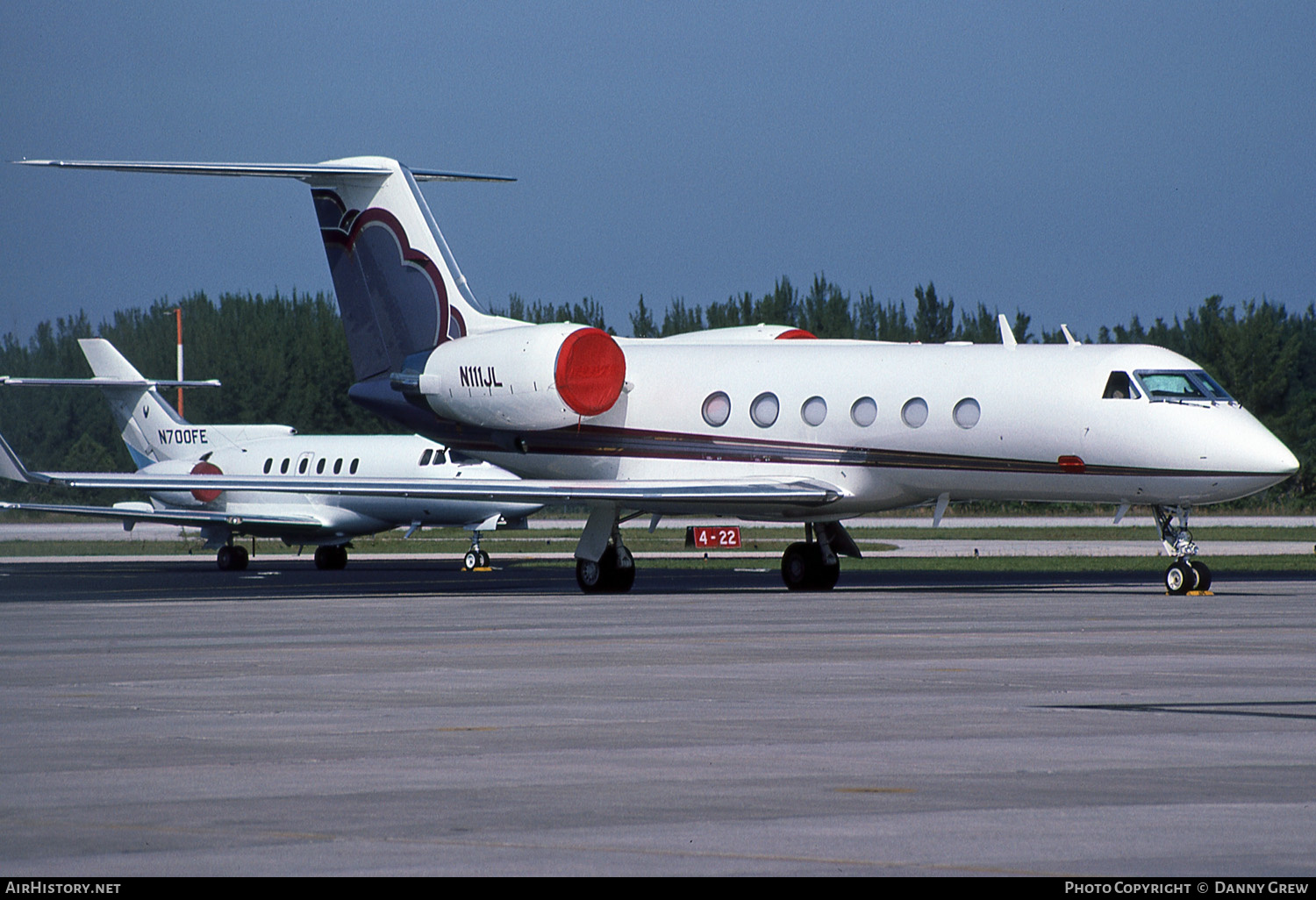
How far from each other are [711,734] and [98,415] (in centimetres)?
6587

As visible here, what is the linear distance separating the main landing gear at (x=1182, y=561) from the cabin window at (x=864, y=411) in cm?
443

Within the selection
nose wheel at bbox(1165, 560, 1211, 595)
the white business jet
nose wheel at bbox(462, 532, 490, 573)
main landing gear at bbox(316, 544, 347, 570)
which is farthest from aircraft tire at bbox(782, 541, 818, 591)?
main landing gear at bbox(316, 544, 347, 570)

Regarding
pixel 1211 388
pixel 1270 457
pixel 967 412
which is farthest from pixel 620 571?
pixel 1270 457

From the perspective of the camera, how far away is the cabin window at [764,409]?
29.0 m

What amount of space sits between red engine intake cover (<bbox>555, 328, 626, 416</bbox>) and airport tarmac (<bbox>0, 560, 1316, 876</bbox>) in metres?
8.36

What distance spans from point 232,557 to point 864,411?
70.6 ft

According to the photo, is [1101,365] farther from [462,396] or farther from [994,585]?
[462,396]

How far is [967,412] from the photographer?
27172mm

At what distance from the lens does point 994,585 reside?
3027 centimetres

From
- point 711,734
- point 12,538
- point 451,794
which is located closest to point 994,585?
point 711,734

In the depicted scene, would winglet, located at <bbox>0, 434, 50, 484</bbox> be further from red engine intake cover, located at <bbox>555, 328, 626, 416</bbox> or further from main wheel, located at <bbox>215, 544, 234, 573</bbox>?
main wheel, located at <bbox>215, 544, 234, 573</bbox>

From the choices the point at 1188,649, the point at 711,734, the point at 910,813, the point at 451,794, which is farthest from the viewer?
the point at 1188,649

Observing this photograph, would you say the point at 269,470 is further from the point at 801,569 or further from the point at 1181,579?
the point at 1181,579

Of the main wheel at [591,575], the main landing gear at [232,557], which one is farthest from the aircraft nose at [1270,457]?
the main landing gear at [232,557]
